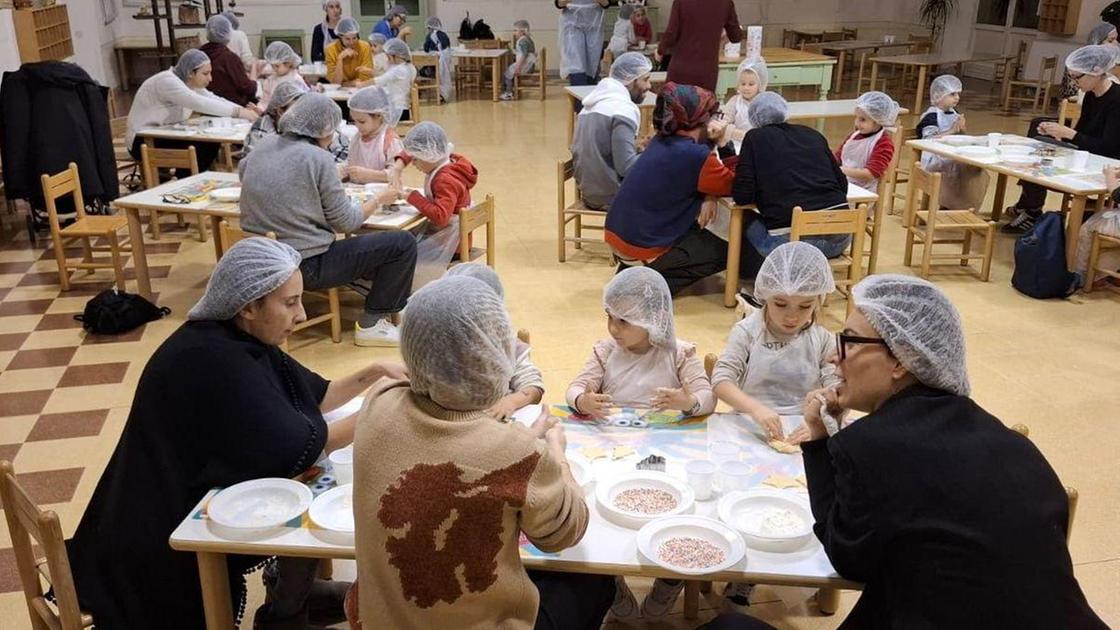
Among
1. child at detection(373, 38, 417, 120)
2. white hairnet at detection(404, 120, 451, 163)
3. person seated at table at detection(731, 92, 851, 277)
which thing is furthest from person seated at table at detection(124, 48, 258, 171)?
person seated at table at detection(731, 92, 851, 277)

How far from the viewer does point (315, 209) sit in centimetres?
464

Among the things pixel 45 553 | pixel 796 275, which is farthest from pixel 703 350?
pixel 45 553

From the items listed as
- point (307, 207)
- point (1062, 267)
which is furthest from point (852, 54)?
point (307, 207)

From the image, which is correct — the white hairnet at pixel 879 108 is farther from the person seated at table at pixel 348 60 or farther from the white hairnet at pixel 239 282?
the person seated at table at pixel 348 60

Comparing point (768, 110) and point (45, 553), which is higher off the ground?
point (768, 110)

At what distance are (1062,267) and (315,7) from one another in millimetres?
11743

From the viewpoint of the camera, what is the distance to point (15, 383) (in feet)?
15.4

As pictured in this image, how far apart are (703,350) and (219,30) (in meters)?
5.96

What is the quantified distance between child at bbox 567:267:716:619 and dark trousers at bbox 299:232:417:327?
2036 mm

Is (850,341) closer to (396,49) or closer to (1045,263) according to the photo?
(1045,263)

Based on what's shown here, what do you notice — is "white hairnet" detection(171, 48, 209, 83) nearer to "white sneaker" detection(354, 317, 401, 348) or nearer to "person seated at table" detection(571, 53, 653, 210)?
"person seated at table" detection(571, 53, 653, 210)

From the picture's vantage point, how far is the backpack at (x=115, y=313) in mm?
5254

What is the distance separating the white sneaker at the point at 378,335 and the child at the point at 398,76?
4.86 metres

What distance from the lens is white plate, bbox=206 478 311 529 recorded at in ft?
7.37
